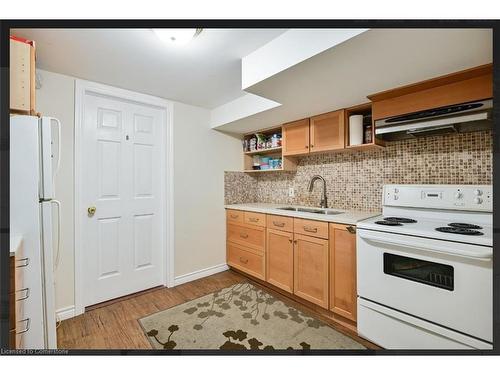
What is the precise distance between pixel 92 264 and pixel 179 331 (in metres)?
1.04

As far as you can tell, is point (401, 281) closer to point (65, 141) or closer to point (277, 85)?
point (277, 85)

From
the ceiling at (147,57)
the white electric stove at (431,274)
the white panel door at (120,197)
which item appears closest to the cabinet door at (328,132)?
the white electric stove at (431,274)

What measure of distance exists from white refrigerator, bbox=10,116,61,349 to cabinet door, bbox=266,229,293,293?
165cm

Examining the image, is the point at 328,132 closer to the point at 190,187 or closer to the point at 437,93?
the point at 437,93

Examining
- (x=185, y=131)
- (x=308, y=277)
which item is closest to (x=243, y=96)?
(x=185, y=131)

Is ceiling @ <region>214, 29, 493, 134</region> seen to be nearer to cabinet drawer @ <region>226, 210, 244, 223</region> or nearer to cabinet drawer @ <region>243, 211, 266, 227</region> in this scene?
cabinet drawer @ <region>243, 211, 266, 227</region>

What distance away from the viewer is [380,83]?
143 centimetres

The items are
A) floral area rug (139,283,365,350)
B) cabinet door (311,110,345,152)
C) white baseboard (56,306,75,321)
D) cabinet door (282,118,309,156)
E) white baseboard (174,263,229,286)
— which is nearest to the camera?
floral area rug (139,283,365,350)

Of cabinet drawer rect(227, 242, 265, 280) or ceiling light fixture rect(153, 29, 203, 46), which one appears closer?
ceiling light fixture rect(153, 29, 203, 46)

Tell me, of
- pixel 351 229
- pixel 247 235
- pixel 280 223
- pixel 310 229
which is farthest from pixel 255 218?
pixel 351 229

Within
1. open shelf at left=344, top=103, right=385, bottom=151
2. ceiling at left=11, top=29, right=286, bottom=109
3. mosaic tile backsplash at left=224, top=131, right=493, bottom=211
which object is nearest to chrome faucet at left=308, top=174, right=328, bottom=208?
mosaic tile backsplash at left=224, top=131, right=493, bottom=211

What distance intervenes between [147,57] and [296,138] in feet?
4.94

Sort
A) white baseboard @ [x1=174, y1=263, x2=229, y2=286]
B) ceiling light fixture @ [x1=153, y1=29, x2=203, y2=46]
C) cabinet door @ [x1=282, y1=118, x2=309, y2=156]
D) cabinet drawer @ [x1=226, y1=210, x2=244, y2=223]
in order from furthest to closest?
cabinet drawer @ [x1=226, y1=210, x2=244, y2=223] < white baseboard @ [x1=174, y1=263, x2=229, y2=286] < cabinet door @ [x1=282, y1=118, x2=309, y2=156] < ceiling light fixture @ [x1=153, y1=29, x2=203, y2=46]

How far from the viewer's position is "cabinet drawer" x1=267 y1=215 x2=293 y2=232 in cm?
204
